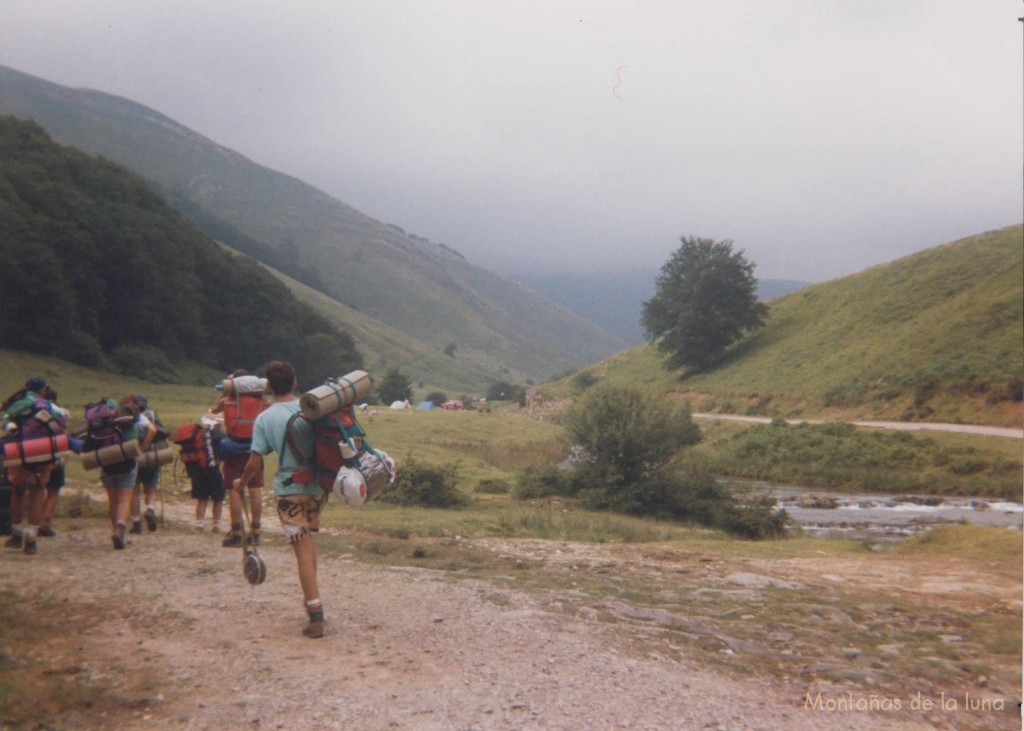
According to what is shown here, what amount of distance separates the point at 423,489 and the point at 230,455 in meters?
10.1

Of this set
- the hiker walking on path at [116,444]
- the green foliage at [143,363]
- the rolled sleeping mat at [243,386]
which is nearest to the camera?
the rolled sleeping mat at [243,386]

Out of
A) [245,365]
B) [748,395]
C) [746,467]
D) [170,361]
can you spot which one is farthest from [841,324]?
[170,361]

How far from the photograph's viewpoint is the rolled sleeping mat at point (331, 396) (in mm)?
6352

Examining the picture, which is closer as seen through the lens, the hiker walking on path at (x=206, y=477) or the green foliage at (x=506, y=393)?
the hiker walking on path at (x=206, y=477)

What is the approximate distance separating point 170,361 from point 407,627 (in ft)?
139

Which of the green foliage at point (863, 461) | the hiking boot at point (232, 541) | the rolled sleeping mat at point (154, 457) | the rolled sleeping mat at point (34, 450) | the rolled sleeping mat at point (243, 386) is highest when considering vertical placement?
the rolled sleeping mat at point (243, 386)

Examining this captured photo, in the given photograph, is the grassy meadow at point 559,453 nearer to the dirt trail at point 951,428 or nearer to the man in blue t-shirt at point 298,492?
the dirt trail at point 951,428

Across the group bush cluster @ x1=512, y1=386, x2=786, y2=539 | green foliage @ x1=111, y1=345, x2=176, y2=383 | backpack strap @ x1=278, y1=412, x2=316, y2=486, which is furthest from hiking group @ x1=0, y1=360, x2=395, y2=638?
green foliage @ x1=111, y1=345, x2=176, y2=383

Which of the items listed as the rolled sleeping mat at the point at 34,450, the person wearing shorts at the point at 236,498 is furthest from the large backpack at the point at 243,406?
the rolled sleeping mat at the point at 34,450

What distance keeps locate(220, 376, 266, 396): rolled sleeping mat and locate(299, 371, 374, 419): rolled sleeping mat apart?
393 centimetres

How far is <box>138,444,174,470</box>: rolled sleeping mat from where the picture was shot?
11.8 meters

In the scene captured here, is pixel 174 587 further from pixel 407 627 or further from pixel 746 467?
pixel 746 467

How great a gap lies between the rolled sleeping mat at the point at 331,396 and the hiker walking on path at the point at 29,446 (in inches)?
216

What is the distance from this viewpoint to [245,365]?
48.2 meters
